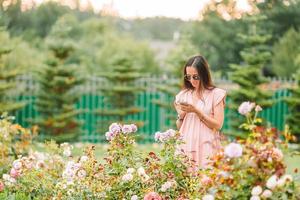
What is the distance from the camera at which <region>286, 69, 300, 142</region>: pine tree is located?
607 inches

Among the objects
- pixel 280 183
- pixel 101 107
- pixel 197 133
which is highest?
pixel 280 183

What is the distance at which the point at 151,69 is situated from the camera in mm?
30281

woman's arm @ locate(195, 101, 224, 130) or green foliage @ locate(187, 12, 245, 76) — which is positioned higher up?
woman's arm @ locate(195, 101, 224, 130)

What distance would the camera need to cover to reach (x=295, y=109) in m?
15.8

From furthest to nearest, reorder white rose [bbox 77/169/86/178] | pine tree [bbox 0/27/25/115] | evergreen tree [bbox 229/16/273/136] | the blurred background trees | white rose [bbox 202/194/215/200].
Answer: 1. the blurred background trees
2. evergreen tree [bbox 229/16/273/136]
3. pine tree [bbox 0/27/25/115]
4. white rose [bbox 77/169/86/178]
5. white rose [bbox 202/194/215/200]

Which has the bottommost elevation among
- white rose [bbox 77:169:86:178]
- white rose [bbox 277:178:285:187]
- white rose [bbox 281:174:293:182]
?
white rose [bbox 77:169:86:178]

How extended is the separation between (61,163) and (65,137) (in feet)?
28.0

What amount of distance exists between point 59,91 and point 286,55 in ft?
48.1

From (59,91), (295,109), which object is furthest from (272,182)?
(295,109)

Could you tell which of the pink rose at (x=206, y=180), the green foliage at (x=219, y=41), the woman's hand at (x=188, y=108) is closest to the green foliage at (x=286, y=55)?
the green foliage at (x=219, y=41)

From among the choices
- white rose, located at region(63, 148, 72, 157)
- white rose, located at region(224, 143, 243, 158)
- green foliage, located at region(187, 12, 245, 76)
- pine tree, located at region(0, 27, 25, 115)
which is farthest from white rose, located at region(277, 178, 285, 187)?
green foliage, located at region(187, 12, 245, 76)

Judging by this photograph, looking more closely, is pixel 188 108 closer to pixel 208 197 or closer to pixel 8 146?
pixel 208 197

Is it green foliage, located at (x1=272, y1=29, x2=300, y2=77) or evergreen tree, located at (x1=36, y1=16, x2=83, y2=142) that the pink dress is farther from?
green foliage, located at (x1=272, y1=29, x2=300, y2=77)

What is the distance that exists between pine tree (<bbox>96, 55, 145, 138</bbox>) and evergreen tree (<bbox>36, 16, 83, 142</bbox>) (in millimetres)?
891
